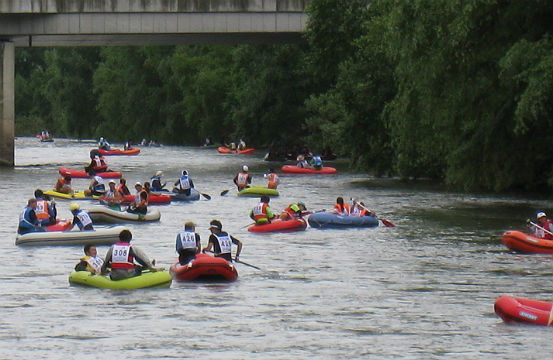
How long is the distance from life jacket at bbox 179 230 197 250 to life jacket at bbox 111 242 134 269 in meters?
1.76

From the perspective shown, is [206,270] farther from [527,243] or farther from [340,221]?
[340,221]

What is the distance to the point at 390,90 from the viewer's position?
52906 millimetres

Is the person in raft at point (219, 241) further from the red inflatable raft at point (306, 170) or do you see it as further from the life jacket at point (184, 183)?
the red inflatable raft at point (306, 170)

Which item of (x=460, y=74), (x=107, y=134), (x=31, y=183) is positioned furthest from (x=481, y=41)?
(x=107, y=134)

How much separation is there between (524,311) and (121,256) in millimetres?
7676

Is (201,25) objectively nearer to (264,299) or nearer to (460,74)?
(460,74)

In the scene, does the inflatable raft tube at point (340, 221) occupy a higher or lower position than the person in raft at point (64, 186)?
lower

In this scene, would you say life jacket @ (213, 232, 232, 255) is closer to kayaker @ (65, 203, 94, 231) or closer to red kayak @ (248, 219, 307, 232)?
kayaker @ (65, 203, 94, 231)

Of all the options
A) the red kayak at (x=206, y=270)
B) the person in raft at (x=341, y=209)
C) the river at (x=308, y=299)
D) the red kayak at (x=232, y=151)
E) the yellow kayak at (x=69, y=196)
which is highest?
the red kayak at (x=232, y=151)

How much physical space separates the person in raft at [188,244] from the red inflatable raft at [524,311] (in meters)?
7.18

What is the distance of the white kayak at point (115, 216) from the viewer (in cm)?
3694

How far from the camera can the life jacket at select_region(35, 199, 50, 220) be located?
3266 centimetres

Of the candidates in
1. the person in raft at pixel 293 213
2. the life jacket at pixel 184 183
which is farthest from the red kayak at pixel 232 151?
the person in raft at pixel 293 213

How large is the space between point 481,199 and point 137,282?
76.7ft
